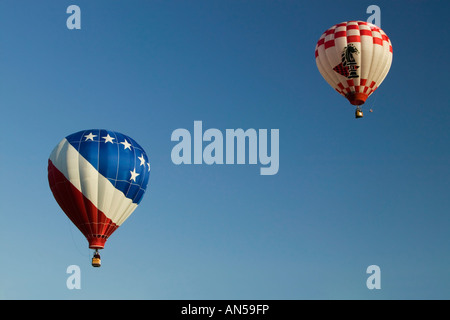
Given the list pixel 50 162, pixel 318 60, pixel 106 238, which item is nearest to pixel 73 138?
pixel 50 162

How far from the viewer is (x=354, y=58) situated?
4850 centimetres

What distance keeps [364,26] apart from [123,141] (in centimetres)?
1425

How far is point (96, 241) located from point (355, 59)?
642 inches

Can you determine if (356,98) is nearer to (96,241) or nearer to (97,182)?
(97,182)

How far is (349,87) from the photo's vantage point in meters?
49.1

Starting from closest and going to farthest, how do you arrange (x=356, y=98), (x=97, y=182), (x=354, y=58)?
(x=97, y=182)
(x=354, y=58)
(x=356, y=98)

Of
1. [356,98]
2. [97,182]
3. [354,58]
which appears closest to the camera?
[97,182]

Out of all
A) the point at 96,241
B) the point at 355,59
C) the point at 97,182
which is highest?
the point at 355,59

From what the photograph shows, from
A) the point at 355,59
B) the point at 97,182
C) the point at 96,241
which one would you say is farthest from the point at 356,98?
the point at 96,241

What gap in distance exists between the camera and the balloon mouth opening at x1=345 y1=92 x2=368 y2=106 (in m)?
49.2

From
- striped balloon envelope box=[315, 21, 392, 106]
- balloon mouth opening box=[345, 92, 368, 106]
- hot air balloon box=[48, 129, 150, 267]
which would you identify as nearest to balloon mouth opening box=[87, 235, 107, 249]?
hot air balloon box=[48, 129, 150, 267]

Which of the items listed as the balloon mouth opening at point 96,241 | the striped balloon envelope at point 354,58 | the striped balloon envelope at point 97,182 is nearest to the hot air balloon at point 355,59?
the striped balloon envelope at point 354,58

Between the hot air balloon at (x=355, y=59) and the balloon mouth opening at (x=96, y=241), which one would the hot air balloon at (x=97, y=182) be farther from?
the hot air balloon at (x=355, y=59)

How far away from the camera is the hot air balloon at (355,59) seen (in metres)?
48.7
